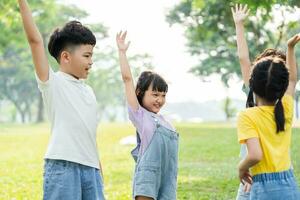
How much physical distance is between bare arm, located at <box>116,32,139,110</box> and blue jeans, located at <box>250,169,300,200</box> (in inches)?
44.2

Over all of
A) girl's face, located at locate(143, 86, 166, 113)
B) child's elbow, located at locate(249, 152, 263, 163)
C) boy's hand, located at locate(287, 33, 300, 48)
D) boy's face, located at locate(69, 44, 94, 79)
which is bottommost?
child's elbow, located at locate(249, 152, 263, 163)

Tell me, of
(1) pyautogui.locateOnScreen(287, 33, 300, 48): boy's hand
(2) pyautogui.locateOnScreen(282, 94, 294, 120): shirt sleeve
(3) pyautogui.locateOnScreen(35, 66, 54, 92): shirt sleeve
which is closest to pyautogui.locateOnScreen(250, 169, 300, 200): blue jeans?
(2) pyautogui.locateOnScreen(282, 94, 294, 120): shirt sleeve

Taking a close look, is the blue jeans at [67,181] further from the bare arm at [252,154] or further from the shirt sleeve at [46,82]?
the bare arm at [252,154]

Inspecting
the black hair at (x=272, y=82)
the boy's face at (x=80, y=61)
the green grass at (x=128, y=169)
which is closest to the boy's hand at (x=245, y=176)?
the black hair at (x=272, y=82)

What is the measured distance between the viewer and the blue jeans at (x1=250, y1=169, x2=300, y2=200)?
2980mm

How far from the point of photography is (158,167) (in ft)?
12.7

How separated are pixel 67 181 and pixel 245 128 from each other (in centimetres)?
93

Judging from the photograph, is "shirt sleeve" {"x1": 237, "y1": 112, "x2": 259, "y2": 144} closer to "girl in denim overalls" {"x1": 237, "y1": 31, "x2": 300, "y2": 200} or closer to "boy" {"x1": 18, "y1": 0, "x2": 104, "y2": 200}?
"girl in denim overalls" {"x1": 237, "y1": 31, "x2": 300, "y2": 200}

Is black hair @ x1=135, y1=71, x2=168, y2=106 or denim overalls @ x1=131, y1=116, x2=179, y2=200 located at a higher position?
black hair @ x1=135, y1=71, x2=168, y2=106

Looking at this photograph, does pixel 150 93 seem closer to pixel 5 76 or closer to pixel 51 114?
pixel 51 114

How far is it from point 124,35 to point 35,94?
50.8 metres

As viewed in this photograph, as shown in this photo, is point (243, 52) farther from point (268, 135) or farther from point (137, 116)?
point (268, 135)

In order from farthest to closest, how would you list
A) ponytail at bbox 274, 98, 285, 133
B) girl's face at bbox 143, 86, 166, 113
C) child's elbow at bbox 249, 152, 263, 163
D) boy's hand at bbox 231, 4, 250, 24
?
girl's face at bbox 143, 86, 166, 113 → boy's hand at bbox 231, 4, 250, 24 → ponytail at bbox 274, 98, 285, 133 → child's elbow at bbox 249, 152, 263, 163

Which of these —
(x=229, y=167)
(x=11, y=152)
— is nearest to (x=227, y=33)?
(x=11, y=152)
